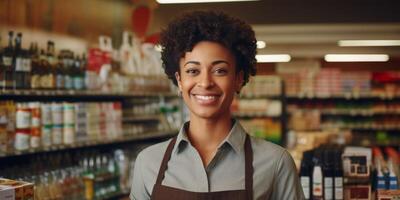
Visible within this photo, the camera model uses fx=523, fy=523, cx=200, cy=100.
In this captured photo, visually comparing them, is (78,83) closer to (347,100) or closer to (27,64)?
(27,64)

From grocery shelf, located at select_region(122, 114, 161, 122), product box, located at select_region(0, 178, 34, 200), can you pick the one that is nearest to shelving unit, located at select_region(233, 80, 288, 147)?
grocery shelf, located at select_region(122, 114, 161, 122)

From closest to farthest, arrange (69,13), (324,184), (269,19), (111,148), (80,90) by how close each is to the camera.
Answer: (324,184) < (80,90) < (69,13) < (111,148) < (269,19)

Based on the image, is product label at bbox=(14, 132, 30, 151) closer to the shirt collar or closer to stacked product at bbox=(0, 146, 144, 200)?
stacked product at bbox=(0, 146, 144, 200)

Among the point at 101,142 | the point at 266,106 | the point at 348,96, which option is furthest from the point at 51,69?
the point at 348,96

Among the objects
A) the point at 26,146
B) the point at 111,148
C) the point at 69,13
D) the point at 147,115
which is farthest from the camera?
the point at 147,115

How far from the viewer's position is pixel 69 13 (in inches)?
212

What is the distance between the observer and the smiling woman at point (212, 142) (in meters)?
2.06

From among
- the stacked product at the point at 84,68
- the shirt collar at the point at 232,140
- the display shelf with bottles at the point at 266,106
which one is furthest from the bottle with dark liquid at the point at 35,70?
the display shelf with bottles at the point at 266,106

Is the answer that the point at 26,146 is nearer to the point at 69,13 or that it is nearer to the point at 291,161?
the point at 69,13

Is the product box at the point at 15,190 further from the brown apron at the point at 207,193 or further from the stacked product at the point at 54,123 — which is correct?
the stacked product at the point at 54,123

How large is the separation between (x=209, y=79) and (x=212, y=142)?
290mm

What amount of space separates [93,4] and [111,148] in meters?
1.65

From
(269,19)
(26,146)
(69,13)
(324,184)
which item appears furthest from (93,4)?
(269,19)

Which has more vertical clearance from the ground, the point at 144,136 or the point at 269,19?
the point at 269,19
